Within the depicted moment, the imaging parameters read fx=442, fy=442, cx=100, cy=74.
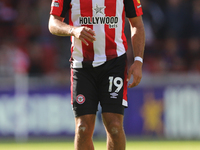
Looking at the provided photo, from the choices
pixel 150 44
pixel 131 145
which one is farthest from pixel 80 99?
pixel 150 44

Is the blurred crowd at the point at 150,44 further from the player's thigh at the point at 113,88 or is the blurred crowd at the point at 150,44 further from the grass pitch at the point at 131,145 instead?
the player's thigh at the point at 113,88

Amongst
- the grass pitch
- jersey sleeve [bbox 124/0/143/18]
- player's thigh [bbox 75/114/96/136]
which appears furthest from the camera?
the grass pitch

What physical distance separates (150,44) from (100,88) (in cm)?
644

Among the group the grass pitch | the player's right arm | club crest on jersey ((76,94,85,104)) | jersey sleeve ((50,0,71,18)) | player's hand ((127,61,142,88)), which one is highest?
jersey sleeve ((50,0,71,18))

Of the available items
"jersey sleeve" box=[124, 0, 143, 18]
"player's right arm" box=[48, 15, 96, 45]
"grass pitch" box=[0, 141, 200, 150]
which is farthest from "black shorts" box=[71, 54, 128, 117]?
"grass pitch" box=[0, 141, 200, 150]

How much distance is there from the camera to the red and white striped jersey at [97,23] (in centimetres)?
470

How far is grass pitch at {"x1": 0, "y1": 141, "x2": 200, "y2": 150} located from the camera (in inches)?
330

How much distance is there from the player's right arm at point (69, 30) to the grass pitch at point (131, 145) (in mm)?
4016

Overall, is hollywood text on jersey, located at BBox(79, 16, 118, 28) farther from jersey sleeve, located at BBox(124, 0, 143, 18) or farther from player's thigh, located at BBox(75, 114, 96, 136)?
player's thigh, located at BBox(75, 114, 96, 136)

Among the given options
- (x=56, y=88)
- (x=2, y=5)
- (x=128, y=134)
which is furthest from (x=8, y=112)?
(x=2, y=5)

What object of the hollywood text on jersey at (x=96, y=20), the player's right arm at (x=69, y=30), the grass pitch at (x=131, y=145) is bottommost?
the grass pitch at (x=131, y=145)

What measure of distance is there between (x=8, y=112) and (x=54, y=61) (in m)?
1.90

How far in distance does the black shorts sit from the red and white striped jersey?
9 centimetres

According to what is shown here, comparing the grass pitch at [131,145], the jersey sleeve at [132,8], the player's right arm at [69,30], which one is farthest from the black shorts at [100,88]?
the grass pitch at [131,145]
